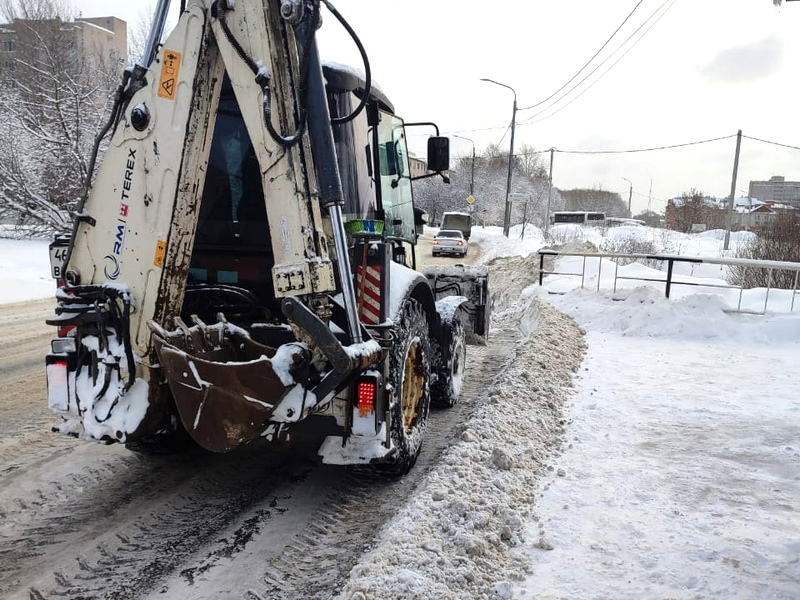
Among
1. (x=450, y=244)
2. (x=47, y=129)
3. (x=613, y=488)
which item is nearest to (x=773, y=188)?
(x=450, y=244)

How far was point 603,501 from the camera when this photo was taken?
3.86 m

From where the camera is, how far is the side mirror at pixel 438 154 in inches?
217

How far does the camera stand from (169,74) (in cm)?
327

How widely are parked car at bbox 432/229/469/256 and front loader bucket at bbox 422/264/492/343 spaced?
21132 mm

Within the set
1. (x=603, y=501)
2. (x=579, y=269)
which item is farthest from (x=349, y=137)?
(x=579, y=269)

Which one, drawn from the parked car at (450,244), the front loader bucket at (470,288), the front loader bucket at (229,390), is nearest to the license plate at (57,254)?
the front loader bucket at (229,390)

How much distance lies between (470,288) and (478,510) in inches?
175

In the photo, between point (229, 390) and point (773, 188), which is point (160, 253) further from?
point (773, 188)

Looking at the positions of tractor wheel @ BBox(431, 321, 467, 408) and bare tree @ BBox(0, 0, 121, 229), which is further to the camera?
bare tree @ BBox(0, 0, 121, 229)

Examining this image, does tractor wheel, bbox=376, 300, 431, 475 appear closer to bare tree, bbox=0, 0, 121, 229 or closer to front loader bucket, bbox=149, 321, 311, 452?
front loader bucket, bbox=149, 321, 311, 452

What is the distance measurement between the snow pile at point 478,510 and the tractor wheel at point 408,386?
11.0 inches

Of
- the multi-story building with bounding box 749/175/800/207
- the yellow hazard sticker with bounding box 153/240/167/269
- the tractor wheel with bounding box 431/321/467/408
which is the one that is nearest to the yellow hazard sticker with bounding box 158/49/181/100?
the yellow hazard sticker with bounding box 153/240/167/269

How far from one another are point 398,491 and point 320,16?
3.09m

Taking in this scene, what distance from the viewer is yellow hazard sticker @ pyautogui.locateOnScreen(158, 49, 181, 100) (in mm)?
3264
